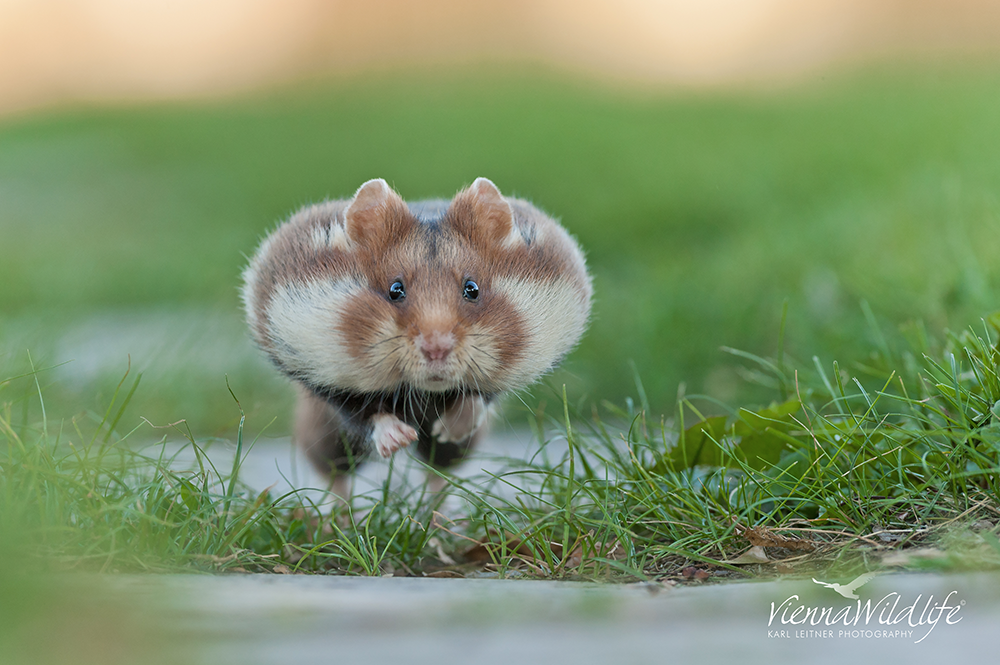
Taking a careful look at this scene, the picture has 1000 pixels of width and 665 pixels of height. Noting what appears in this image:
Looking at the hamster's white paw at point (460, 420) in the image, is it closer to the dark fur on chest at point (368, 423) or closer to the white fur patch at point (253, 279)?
the dark fur on chest at point (368, 423)

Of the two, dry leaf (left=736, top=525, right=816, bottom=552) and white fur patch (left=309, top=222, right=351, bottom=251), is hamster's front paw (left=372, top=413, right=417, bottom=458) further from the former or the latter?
dry leaf (left=736, top=525, right=816, bottom=552)

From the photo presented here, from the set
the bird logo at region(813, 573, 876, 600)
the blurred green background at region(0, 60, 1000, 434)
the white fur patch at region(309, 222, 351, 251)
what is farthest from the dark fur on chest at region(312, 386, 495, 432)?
the bird logo at region(813, 573, 876, 600)

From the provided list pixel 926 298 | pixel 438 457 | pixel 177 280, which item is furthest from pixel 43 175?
pixel 926 298

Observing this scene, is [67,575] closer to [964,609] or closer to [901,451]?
[964,609]

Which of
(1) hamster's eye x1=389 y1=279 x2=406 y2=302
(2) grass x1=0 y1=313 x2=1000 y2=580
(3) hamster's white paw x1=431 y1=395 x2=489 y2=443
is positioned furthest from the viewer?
(3) hamster's white paw x1=431 y1=395 x2=489 y2=443

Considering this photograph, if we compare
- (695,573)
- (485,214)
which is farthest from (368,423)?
(695,573)

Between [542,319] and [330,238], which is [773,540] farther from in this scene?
[330,238]
